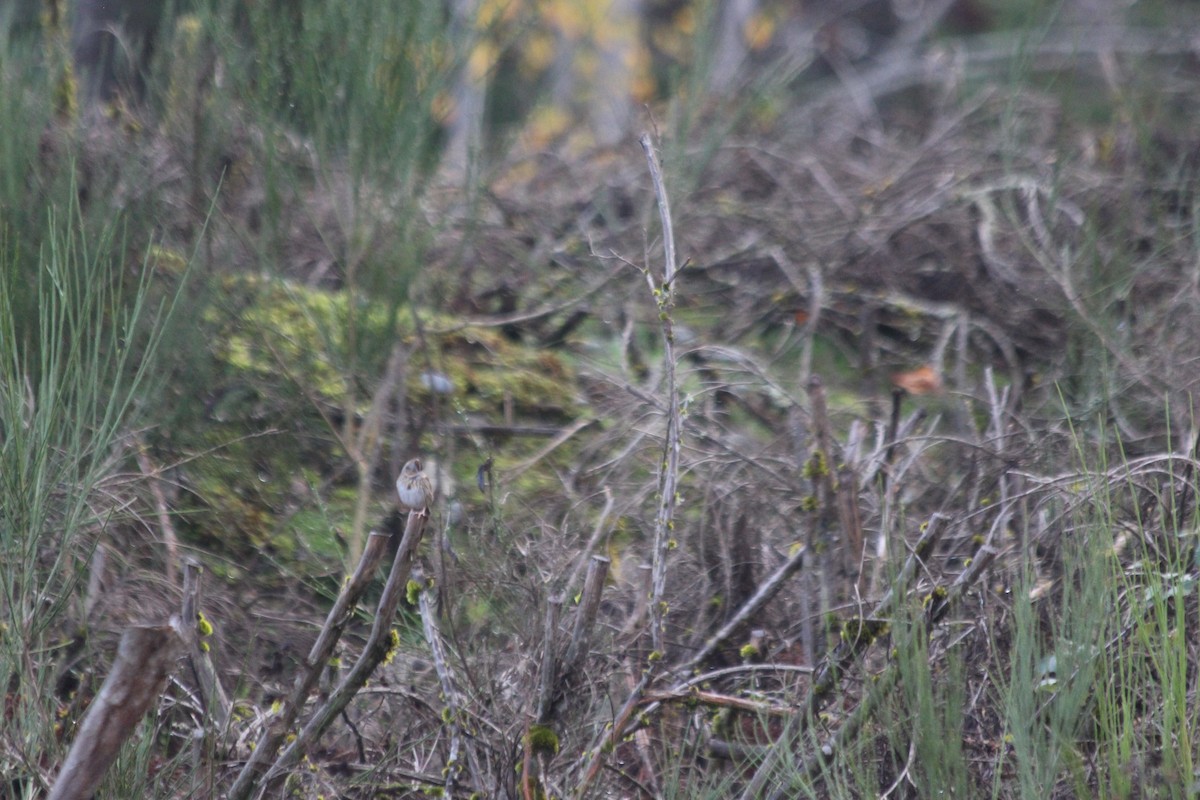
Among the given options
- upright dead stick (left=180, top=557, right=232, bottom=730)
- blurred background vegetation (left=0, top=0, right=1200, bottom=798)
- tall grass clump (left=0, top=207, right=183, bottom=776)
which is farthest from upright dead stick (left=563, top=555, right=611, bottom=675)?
tall grass clump (left=0, top=207, right=183, bottom=776)

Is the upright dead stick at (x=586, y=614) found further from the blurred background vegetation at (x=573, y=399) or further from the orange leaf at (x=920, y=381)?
the orange leaf at (x=920, y=381)

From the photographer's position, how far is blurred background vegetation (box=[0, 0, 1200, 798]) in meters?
1.73

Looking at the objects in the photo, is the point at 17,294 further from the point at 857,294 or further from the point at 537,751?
the point at 857,294

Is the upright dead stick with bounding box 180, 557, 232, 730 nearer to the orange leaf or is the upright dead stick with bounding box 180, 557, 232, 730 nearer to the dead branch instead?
the dead branch

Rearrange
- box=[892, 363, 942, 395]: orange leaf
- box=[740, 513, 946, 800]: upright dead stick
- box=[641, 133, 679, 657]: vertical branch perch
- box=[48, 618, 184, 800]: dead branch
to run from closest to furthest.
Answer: box=[48, 618, 184, 800]: dead branch
box=[740, 513, 946, 800]: upright dead stick
box=[641, 133, 679, 657]: vertical branch perch
box=[892, 363, 942, 395]: orange leaf

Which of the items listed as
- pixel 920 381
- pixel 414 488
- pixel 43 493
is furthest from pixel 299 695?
pixel 920 381

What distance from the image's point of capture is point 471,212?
10.4 ft

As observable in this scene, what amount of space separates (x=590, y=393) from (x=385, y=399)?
96 centimetres

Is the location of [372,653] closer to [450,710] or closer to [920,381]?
[450,710]

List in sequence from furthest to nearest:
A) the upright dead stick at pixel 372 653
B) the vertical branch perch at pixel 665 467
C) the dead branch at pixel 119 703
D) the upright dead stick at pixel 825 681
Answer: the vertical branch perch at pixel 665 467 → the upright dead stick at pixel 825 681 → the upright dead stick at pixel 372 653 → the dead branch at pixel 119 703

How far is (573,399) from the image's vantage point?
363cm

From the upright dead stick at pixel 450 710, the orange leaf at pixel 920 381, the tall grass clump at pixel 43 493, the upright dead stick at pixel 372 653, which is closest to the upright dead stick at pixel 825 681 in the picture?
the upright dead stick at pixel 450 710

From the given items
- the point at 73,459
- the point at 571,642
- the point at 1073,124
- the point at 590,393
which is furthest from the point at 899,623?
the point at 1073,124

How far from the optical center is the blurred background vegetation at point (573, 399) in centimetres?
173
